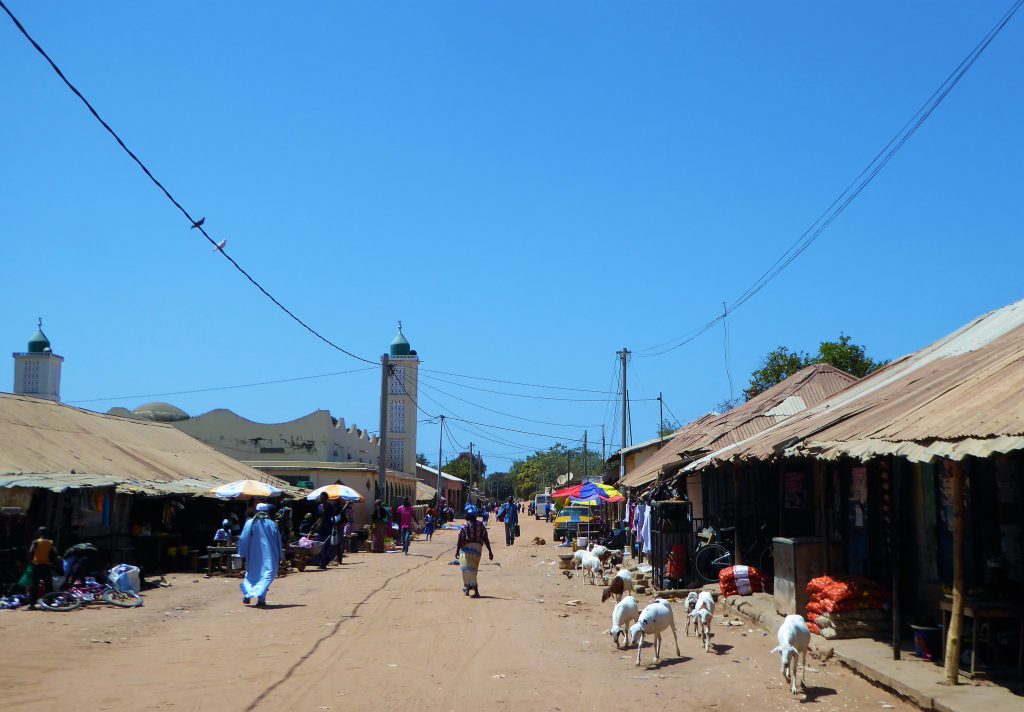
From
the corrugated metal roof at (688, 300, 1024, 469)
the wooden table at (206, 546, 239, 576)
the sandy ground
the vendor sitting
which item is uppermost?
the corrugated metal roof at (688, 300, 1024, 469)

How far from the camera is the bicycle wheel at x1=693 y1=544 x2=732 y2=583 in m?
18.3

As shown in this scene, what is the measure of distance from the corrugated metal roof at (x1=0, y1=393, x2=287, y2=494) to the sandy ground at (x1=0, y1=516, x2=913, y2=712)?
10.5 ft

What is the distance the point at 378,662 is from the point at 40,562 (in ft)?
25.8

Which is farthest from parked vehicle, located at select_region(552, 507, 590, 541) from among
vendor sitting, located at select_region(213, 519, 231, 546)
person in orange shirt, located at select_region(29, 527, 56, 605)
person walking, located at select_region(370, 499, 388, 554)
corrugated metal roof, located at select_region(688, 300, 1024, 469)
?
person in orange shirt, located at select_region(29, 527, 56, 605)

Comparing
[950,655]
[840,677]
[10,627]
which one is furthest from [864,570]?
[10,627]

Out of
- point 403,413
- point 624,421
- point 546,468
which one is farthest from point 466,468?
point 624,421

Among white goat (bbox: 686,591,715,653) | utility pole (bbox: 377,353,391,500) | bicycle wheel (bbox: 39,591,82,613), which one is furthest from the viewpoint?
utility pole (bbox: 377,353,391,500)

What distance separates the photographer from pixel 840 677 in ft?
32.6

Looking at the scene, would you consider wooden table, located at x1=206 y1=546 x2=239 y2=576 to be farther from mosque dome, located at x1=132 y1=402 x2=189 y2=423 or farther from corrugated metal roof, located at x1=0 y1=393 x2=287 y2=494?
mosque dome, located at x1=132 y1=402 x2=189 y2=423

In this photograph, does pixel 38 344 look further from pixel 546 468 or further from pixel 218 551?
pixel 546 468

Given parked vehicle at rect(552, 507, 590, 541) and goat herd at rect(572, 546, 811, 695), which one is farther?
parked vehicle at rect(552, 507, 590, 541)

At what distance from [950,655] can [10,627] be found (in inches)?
465

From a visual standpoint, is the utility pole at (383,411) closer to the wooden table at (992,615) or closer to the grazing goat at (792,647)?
the grazing goat at (792,647)

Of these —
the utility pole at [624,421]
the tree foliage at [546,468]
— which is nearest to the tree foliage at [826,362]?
the utility pole at [624,421]
